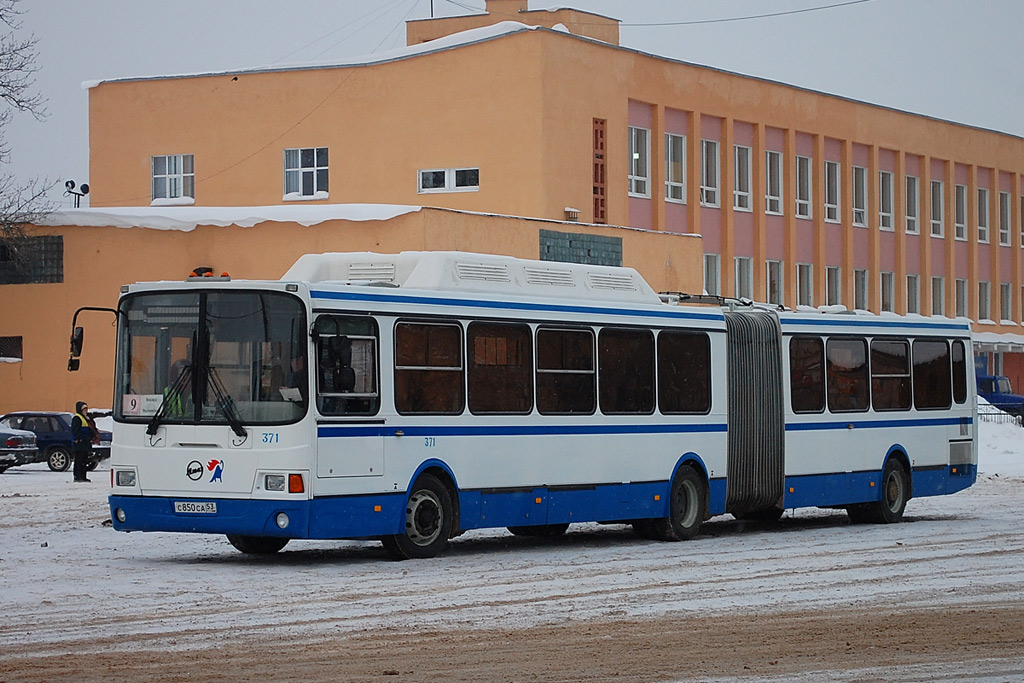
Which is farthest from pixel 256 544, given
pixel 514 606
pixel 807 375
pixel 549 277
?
pixel 807 375

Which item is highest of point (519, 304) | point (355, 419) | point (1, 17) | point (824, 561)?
point (1, 17)

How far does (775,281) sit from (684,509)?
1548 inches

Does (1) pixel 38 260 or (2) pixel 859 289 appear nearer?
(1) pixel 38 260

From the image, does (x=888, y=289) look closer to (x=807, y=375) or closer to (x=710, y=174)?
(x=710, y=174)

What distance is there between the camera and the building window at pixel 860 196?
6338 cm

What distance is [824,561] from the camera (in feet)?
58.6

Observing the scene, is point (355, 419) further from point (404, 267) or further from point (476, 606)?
point (476, 606)

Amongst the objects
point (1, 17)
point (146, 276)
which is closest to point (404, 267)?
point (1, 17)

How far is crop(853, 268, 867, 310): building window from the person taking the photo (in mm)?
63938

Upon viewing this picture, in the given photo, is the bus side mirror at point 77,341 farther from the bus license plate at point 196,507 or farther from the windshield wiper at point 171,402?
the bus license plate at point 196,507

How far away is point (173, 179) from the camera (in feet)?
184

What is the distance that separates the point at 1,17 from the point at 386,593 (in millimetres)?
17792

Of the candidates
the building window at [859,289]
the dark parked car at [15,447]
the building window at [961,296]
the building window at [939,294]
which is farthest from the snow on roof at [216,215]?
the building window at [961,296]

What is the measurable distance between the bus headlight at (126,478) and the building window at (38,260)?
1114 inches
